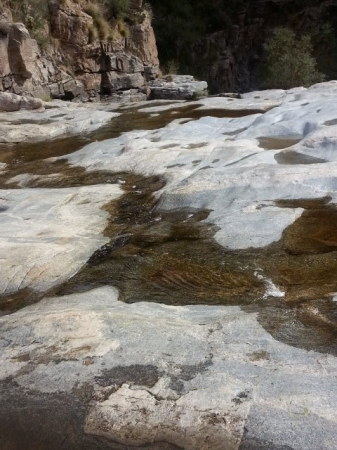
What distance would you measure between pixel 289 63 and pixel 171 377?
2848 centimetres

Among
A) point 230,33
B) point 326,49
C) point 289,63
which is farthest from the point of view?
point 230,33

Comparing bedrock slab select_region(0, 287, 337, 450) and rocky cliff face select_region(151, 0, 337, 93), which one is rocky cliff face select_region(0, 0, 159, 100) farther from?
bedrock slab select_region(0, 287, 337, 450)

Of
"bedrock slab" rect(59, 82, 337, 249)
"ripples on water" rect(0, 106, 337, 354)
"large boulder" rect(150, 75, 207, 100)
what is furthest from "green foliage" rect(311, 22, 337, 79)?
"ripples on water" rect(0, 106, 337, 354)

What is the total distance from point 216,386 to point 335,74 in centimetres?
3851

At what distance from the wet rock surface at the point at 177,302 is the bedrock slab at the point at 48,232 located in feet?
0.07

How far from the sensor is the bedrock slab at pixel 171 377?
2.84 m

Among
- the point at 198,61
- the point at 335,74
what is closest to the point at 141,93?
the point at 198,61

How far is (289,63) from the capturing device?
29156 millimetres

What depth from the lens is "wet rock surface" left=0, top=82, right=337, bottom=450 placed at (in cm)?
296

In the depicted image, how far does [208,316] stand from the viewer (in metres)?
4.09

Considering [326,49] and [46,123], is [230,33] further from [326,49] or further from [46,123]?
[46,123]

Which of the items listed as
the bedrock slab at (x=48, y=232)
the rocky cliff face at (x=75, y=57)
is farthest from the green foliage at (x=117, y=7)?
the bedrock slab at (x=48, y=232)

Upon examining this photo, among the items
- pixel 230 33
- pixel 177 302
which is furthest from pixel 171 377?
pixel 230 33

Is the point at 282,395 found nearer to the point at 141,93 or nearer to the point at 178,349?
the point at 178,349
